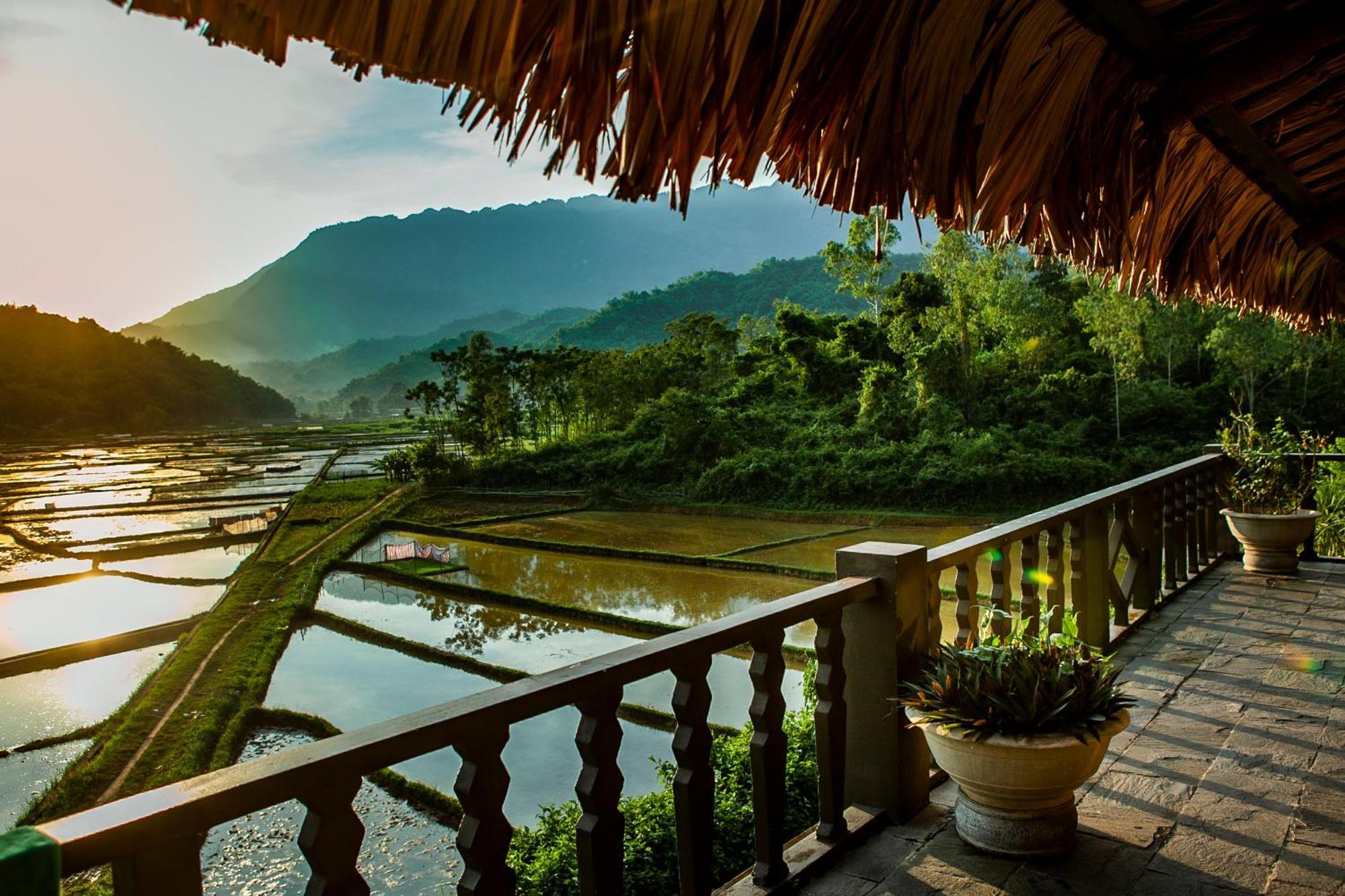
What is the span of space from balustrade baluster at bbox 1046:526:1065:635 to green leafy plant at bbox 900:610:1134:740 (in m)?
1.04

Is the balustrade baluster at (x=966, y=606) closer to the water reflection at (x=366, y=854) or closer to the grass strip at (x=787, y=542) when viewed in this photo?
the water reflection at (x=366, y=854)

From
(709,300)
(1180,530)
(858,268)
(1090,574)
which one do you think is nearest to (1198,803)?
(1090,574)

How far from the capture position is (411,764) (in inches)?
351

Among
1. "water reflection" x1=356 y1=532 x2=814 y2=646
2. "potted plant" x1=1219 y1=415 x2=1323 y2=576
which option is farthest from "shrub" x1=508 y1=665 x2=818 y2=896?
"water reflection" x1=356 y1=532 x2=814 y2=646

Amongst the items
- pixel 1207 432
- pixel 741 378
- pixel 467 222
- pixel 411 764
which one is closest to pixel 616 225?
pixel 467 222

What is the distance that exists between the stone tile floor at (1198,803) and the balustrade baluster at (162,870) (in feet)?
4.45

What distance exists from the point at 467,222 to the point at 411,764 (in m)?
167

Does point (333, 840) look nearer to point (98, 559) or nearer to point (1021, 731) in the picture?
point (1021, 731)

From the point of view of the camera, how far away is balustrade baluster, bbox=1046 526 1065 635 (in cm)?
315

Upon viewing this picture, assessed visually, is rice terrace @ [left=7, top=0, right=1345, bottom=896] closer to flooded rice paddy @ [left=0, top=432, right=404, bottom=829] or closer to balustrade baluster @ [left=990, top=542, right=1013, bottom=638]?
balustrade baluster @ [left=990, top=542, right=1013, bottom=638]

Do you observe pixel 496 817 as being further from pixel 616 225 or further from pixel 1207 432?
pixel 616 225

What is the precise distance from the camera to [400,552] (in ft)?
64.1

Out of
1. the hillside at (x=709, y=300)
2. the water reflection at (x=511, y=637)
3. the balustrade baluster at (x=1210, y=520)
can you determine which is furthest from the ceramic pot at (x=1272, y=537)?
the hillside at (x=709, y=300)

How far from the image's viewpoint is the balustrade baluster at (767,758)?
192cm
